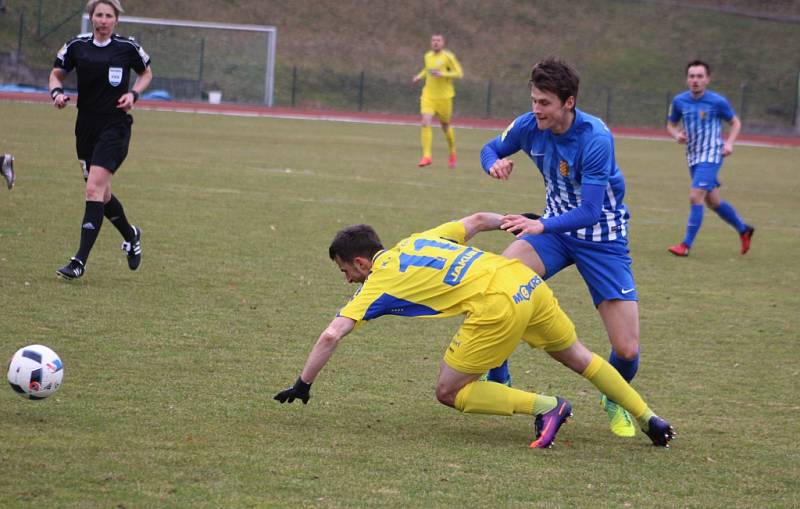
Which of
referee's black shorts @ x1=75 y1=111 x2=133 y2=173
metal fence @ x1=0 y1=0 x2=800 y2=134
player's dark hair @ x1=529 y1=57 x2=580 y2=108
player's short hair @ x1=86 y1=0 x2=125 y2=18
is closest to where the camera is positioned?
player's dark hair @ x1=529 y1=57 x2=580 y2=108

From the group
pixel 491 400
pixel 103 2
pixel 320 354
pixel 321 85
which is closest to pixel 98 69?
pixel 103 2

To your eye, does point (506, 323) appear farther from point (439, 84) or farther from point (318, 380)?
point (439, 84)

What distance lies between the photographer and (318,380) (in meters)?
6.04

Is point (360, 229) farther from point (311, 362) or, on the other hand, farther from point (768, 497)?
point (768, 497)

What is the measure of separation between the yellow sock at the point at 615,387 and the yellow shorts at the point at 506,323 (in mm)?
191

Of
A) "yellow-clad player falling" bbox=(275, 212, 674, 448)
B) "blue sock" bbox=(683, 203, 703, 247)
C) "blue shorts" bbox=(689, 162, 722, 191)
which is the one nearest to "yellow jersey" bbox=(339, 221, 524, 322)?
"yellow-clad player falling" bbox=(275, 212, 674, 448)

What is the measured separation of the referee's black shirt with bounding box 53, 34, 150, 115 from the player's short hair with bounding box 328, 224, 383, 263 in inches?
169

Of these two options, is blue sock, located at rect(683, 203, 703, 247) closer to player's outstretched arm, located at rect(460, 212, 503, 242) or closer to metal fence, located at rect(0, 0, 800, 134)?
player's outstretched arm, located at rect(460, 212, 503, 242)

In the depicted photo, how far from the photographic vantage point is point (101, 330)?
6781 mm

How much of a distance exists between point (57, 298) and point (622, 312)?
3.97 m

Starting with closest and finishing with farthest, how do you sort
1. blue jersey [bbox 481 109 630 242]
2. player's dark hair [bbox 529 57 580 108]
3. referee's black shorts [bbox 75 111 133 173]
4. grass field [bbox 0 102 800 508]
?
grass field [bbox 0 102 800 508], player's dark hair [bbox 529 57 580 108], blue jersey [bbox 481 109 630 242], referee's black shorts [bbox 75 111 133 173]

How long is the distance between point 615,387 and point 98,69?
518 cm

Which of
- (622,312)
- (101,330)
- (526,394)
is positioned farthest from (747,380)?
(101,330)

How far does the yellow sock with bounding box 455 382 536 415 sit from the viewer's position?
506 cm
